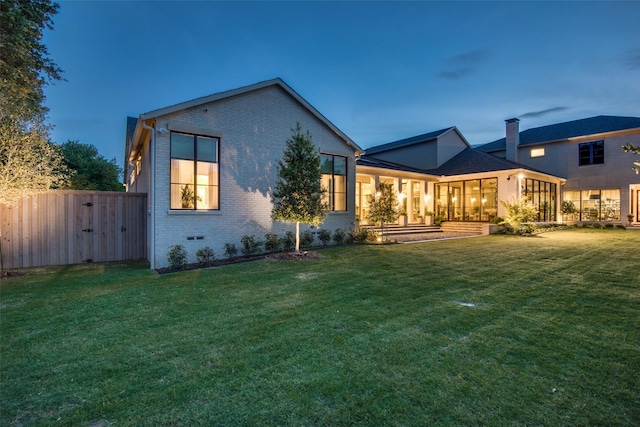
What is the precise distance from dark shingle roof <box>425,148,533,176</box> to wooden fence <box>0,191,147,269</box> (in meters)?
17.6

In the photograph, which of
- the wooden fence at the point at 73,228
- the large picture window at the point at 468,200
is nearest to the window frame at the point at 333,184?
the wooden fence at the point at 73,228

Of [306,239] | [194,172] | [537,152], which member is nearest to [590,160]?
[537,152]

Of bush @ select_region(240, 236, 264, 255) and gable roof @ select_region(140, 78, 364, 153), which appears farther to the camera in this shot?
bush @ select_region(240, 236, 264, 255)

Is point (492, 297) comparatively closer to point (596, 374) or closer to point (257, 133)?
point (596, 374)

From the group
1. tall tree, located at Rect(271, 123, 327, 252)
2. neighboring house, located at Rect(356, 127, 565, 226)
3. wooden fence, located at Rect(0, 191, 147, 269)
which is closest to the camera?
wooden fence, located at Rect(0, 191, 147, 269)

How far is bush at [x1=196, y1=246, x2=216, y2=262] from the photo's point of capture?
8.97 meters

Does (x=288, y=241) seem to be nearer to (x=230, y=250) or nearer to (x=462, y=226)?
(x=230, y=250)

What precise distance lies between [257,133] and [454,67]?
1471 inches

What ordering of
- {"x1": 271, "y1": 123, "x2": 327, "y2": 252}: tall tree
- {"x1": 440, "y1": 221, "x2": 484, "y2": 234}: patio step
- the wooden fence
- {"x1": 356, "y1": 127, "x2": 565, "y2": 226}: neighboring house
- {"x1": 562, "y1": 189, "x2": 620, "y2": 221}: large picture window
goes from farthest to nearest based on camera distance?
{"x1": 562, "y1": 189, "x2": 620, "y2": 221}: large picture window → {"x1": 440, "y1": 221, "x2": 484, "y2": 234}: patio step → {"x1": 356, "y1": 127, "x2": 565, "y2": 226}: neighboring house → {"x1": 271, "y1": 123, "x2": 327, "y2": 252}: tall tree → the wooden fence

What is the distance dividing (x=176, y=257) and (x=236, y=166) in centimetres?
336

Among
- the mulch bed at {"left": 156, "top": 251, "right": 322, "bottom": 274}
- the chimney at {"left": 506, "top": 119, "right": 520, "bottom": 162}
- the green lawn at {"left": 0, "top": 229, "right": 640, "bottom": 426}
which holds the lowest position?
the green lawn at {"left": 0, "top": 229, "right": 640, "bottom": 426}

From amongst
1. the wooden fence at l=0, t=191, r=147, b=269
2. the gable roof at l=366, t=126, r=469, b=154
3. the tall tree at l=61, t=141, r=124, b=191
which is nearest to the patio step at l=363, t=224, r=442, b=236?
the gable roof at l=366, t=126, r=469, b=154

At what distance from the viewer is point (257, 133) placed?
1045cm

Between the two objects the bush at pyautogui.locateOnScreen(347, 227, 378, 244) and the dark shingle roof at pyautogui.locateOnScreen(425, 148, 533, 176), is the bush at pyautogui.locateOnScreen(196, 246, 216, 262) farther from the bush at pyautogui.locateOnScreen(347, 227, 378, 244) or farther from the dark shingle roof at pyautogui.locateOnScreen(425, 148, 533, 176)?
the dark shingle roof at pyautogui.locateOnScreen(425, 148, 533, 176)
